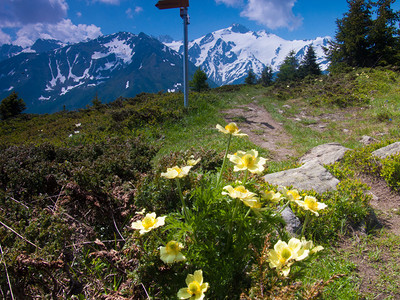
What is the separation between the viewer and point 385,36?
18969 mm

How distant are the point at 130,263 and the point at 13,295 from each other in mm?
754

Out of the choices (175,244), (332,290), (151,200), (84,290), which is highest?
(175,244)

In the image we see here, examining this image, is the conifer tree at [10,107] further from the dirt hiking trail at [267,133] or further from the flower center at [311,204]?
the flower center at [311,204]

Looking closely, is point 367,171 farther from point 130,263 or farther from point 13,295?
point 13,295

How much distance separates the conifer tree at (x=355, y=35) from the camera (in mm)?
19328

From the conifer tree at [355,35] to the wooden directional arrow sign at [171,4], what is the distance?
1732 cm

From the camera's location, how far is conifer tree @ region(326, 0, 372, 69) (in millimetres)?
19328

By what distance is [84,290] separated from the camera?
1.69 metres

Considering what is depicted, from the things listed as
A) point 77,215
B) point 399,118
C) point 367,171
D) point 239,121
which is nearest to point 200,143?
point 239,121

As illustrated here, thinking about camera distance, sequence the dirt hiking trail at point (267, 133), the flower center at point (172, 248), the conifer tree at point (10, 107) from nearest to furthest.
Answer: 1. the flower center at point (172, 248)
2. the dirt hiking trail at point (267, 133)
3. the conifer tree at point (10, 107)

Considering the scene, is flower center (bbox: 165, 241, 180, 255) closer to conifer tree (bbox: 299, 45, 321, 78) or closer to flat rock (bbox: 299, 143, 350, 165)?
flat rock (bbox: 299, 143, 350, 165)

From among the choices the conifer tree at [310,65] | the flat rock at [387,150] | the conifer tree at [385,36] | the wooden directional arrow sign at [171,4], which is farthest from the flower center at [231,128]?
the conifer tree at [310,65]

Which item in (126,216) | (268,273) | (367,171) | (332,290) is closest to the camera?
(268,273)

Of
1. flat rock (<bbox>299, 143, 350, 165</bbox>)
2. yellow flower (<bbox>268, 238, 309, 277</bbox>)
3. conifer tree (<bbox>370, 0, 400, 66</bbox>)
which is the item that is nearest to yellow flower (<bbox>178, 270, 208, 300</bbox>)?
yellow flower (<bbox>268, 238, 309, 277</bbox>)
